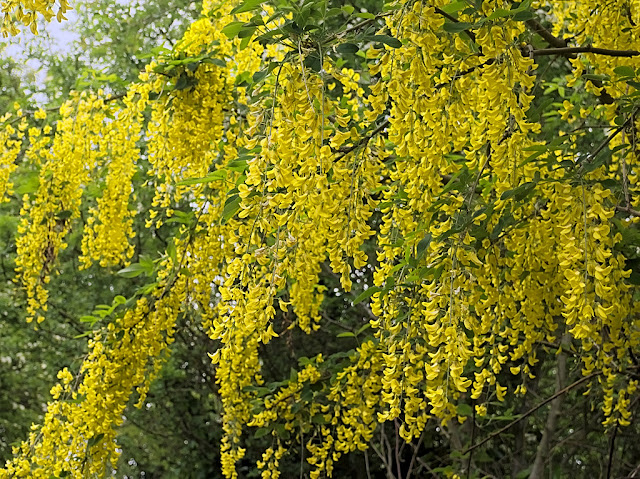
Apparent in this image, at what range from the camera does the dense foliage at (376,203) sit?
1.75 meters

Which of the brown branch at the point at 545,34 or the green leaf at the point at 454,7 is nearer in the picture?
the green leaf at the point at 454,7

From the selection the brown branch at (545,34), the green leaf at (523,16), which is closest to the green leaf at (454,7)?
the green leaf at (523,16)

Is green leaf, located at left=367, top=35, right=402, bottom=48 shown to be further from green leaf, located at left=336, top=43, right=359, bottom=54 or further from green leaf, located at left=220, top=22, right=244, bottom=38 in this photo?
green leaf, located at left=220, top=22, right=244, bottom=38

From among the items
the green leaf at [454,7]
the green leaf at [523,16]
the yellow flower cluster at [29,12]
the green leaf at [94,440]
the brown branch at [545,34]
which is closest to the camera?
the yellow flower cluster at [29,12]

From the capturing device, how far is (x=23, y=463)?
313cm

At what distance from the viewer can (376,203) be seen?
1903 millimetres

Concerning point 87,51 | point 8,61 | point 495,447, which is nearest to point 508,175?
point 495,447

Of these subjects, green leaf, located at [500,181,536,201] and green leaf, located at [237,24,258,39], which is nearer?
green leaf, located at [237,24,258,39]

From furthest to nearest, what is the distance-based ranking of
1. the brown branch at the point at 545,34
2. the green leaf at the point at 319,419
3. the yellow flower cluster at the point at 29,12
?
the green leaf at the point at 319,419
the brown branch at the point at 545,34
the yellow flower cluster at the point at 29,12

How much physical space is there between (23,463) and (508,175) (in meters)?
2.39

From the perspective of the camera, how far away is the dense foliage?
68.7 inches

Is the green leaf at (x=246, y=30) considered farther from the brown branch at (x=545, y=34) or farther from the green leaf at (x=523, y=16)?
the brown branch at (x=545, y=34)

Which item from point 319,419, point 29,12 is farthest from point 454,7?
point 319,419

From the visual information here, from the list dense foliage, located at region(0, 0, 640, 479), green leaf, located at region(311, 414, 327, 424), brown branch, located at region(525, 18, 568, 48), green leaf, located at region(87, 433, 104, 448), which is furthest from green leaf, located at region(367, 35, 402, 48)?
green leaf, located at region(311, 414, 327, 424)
